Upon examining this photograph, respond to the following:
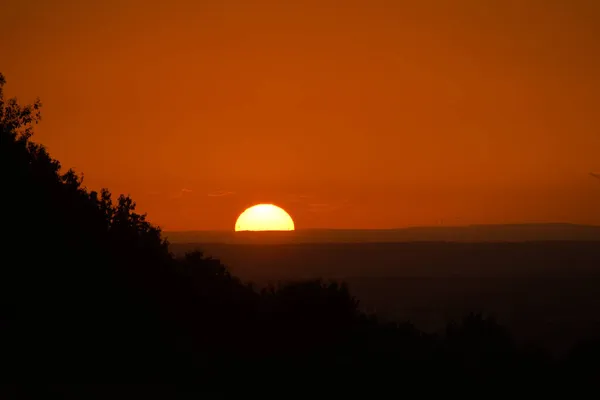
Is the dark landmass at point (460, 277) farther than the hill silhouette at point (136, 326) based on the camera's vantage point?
Yes

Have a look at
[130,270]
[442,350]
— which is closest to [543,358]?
[442,350]

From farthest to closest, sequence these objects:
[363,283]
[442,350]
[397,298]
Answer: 1. [363,283]
2. [397,298]
3. [442,350]

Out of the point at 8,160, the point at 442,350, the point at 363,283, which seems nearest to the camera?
the point at 8,160

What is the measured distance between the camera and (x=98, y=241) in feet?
116

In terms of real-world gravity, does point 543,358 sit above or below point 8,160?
below

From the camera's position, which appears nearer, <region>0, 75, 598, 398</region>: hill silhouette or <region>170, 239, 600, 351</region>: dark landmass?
<region>0, 75, 598, 398</region>: hill silhouette

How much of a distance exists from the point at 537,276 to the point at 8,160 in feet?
463

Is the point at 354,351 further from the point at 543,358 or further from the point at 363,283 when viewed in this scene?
the point at 363,283

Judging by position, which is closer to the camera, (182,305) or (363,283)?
(182,305)

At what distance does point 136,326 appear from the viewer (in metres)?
32.8

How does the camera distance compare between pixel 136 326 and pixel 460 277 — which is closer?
pixel 136 326

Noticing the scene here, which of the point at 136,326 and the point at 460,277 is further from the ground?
the point at 136,326

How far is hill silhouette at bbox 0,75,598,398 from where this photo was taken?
31000 millimetres

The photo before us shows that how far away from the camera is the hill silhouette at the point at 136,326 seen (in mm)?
31000
